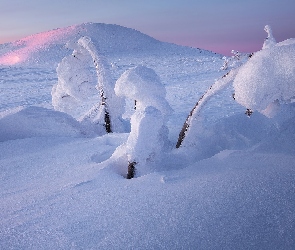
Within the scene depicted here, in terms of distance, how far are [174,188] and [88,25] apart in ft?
109

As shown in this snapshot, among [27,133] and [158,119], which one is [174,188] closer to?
[158,119]

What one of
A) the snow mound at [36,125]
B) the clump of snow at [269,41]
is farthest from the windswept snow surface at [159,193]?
the clump of snow at [269,41]

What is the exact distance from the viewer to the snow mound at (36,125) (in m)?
4.41

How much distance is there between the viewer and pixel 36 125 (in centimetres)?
450

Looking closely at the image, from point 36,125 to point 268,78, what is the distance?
3.54 metres

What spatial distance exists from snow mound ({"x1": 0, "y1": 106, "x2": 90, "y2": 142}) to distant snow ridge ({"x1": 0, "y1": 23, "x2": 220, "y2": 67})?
1863 cm

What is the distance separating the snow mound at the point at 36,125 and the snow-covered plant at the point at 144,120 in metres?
2.00

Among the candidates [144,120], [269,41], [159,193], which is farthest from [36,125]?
[269,41]

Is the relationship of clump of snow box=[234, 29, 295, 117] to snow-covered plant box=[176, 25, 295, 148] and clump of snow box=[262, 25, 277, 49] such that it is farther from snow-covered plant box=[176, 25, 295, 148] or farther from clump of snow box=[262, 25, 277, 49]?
clump of snow box=[262, 25, 277, 49]

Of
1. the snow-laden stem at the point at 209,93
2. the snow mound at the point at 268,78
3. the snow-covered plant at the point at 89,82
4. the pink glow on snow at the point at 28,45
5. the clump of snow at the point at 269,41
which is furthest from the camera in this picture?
the pink glow on snow at the point at 28,45

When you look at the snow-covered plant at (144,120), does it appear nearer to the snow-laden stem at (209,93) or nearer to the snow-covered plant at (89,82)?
the snow-laden stem at (209,93)

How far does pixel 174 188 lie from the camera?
2299mm

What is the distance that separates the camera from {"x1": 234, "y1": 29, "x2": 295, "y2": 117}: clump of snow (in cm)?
206

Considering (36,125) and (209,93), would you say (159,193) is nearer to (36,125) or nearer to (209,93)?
(209,93)
